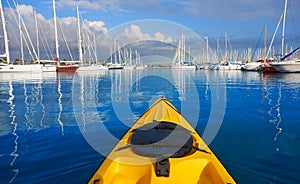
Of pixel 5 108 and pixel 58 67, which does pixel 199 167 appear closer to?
pixel 5 108

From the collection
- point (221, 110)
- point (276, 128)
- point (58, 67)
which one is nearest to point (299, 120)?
point (276, 128)

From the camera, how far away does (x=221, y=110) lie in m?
11.1

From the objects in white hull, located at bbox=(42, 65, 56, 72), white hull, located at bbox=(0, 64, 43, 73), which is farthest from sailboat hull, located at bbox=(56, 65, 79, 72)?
white hull, located at bbox=(0, 64, 43, 73)

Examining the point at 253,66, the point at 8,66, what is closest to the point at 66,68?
the point at 8,66

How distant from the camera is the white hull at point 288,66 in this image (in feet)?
128

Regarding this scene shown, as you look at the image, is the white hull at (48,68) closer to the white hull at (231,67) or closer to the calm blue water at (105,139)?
the calm blue water at (105,139)

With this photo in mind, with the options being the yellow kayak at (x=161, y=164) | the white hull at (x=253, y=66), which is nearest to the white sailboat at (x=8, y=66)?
the yellow kayak at (x=161, y=164)

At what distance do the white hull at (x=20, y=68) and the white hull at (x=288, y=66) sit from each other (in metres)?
47.9

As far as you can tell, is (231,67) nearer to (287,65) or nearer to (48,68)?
(287,65)

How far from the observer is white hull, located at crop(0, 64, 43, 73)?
44594 mm

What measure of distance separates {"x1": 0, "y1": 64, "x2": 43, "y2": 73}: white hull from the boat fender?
164 ft

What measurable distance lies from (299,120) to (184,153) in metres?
7.59

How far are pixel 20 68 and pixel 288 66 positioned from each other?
2060 inches

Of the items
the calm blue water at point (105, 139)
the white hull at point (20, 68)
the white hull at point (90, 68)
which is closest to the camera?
the calm blue water at point (105, 139)
